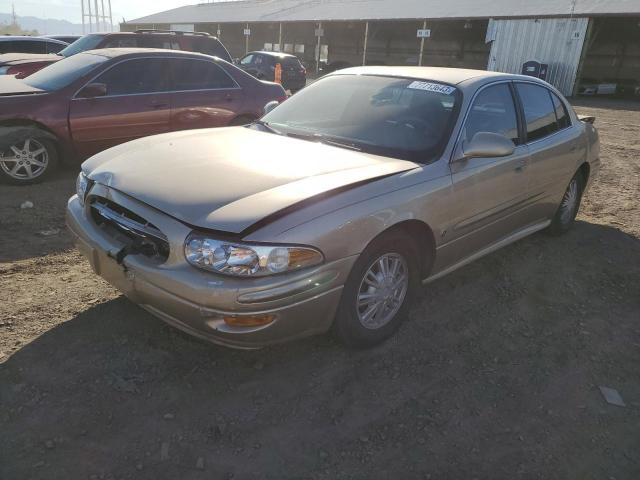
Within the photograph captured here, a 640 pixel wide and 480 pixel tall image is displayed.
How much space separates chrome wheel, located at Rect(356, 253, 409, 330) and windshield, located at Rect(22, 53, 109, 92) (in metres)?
4.87

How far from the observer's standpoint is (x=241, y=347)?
2619mm

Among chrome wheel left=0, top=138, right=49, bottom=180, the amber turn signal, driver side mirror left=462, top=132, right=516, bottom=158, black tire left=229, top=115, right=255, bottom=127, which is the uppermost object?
driver side mirror left=462, top=132, right=516, bottom=158

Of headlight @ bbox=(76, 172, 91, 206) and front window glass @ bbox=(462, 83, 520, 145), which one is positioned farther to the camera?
front window glass @ bbox=(462, 83, 520, 145)

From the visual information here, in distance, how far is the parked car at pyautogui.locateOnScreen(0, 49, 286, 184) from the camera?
5746 millimetres

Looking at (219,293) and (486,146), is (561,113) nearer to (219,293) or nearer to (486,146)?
(486,146)

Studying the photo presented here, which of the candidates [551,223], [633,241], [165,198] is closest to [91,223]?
[165,198]

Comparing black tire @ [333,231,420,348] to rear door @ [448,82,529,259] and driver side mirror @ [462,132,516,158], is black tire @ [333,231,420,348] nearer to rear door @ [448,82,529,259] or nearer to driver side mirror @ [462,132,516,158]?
rear door @ [448,82,529,259]

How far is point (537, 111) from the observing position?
444 centimetres

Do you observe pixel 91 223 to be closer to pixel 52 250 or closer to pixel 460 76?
pixel 52 250

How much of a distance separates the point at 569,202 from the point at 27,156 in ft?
19.1

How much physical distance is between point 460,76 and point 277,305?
2.39 m

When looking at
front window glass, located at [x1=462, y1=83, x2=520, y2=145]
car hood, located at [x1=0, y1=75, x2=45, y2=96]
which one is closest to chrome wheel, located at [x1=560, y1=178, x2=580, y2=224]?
front window glass, located at [x1=462, y1=83, x2=520, y2=145]

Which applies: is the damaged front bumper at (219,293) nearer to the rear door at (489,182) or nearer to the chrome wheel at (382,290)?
the chrome wheel at (382,290)

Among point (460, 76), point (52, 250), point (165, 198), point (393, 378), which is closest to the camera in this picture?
point (165, 198)
